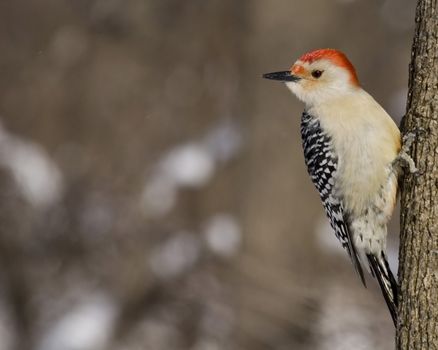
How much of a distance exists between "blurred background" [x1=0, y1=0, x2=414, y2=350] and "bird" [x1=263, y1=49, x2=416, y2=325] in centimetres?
343

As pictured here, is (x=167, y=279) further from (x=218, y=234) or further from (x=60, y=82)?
(x=60, y=82)

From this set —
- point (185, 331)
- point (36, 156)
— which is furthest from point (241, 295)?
point (36, 156)

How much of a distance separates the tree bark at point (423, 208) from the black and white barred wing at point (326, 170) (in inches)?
27.2

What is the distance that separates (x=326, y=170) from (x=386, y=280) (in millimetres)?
702

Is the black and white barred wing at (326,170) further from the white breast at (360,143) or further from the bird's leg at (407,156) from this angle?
the bird's leg at (407,156)

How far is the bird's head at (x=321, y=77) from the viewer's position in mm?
5344

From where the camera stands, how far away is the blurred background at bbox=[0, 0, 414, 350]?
9.83 m

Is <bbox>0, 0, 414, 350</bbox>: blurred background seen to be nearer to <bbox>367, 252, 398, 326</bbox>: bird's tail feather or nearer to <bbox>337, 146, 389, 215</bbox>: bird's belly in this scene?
<bbox>367, 252, 398, 326</bbox>: bird's tail feather

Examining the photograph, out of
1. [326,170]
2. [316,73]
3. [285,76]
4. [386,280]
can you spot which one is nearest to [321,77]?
[316,73]

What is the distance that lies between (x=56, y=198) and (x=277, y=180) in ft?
8.37

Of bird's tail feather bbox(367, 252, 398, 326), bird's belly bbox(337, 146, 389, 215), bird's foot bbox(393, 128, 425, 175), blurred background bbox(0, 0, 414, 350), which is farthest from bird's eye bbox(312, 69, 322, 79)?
blurred background bbox(0, 0, 414, 350)

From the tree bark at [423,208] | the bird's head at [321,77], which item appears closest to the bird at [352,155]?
the bird's head at [321,77]

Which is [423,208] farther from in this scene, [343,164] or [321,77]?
[321,77]

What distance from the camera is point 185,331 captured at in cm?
961
